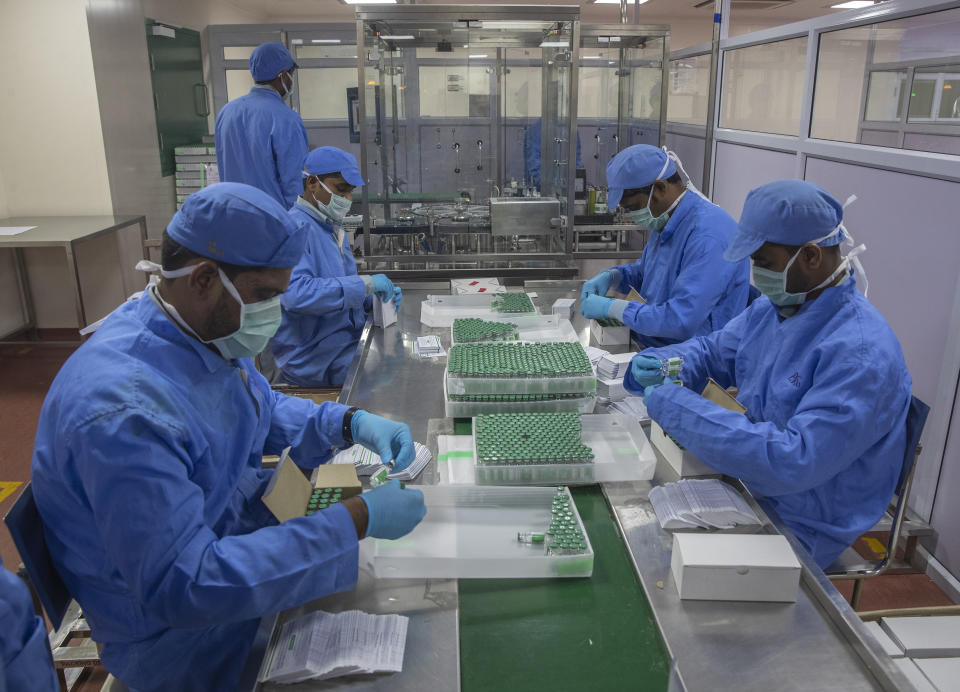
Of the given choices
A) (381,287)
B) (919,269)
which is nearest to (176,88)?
(381,287)

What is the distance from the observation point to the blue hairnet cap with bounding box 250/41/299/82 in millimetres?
3797

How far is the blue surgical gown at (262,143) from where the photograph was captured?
12.4 ft

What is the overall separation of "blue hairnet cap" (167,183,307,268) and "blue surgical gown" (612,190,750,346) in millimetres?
1543

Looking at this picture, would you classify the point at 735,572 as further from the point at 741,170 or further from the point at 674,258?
the point at 741,170

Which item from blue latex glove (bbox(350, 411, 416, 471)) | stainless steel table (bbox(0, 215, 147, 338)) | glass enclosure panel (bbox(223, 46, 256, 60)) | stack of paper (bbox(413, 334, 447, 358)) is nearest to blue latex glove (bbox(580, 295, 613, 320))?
stack of paper (bbox(413, 334, 447, 358))

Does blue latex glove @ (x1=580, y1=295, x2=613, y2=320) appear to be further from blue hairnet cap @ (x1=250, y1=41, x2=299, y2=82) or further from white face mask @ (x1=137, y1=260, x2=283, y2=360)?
blue hairnet cap @ (x1=250, y1=41, x2=299, y2=82)

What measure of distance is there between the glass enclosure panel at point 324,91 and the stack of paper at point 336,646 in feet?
17.4

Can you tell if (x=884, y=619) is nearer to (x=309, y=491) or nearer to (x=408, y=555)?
(x=408, y=555)

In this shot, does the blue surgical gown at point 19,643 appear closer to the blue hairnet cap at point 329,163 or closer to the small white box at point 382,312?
the small white box at point 382,312

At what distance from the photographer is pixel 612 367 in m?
2.06

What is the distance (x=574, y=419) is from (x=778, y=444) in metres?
0.46

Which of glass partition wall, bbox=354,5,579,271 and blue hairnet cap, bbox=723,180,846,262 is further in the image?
glass partition wall, bbox=354,5,579,271

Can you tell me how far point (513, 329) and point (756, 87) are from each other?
124 inches

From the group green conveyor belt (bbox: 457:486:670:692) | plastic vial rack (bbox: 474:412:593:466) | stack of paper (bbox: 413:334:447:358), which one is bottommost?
green conveyor belt (bbox: 457:486:670:692)
